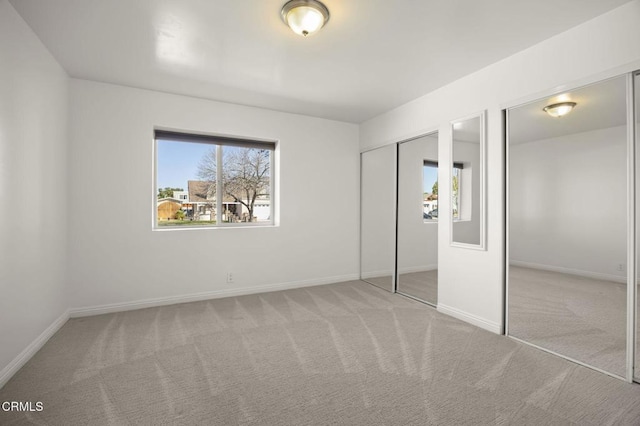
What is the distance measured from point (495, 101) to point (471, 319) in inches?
91.2

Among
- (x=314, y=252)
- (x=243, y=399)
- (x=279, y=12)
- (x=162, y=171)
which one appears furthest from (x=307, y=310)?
(x=279, y=12)

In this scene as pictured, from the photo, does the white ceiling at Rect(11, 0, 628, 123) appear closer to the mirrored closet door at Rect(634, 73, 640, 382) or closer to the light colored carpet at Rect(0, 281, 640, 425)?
the mirrored closet door at Rect(634, 73, 640, 382)

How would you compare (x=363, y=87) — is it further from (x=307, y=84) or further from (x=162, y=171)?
(x=162, y=171)

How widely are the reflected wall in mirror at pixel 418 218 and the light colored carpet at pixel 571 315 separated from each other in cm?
105

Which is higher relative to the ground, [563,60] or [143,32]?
[143,32]

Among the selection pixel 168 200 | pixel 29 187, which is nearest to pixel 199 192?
pixel 168 200

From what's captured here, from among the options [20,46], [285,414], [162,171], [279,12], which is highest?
[279,12]

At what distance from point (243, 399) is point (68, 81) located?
150 inches

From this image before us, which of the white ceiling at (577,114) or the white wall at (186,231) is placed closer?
the white ceiling at (577,114)

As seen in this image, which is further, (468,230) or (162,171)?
(162,171)

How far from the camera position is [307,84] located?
3.70m

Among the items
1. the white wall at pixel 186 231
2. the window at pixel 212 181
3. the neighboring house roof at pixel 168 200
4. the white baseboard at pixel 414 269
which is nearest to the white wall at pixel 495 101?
the white baseboard at pixel 414 269

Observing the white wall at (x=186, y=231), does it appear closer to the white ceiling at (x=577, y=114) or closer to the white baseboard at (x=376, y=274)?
the white baseboard at (x=376, y=274)

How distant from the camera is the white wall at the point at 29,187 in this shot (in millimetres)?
2213
